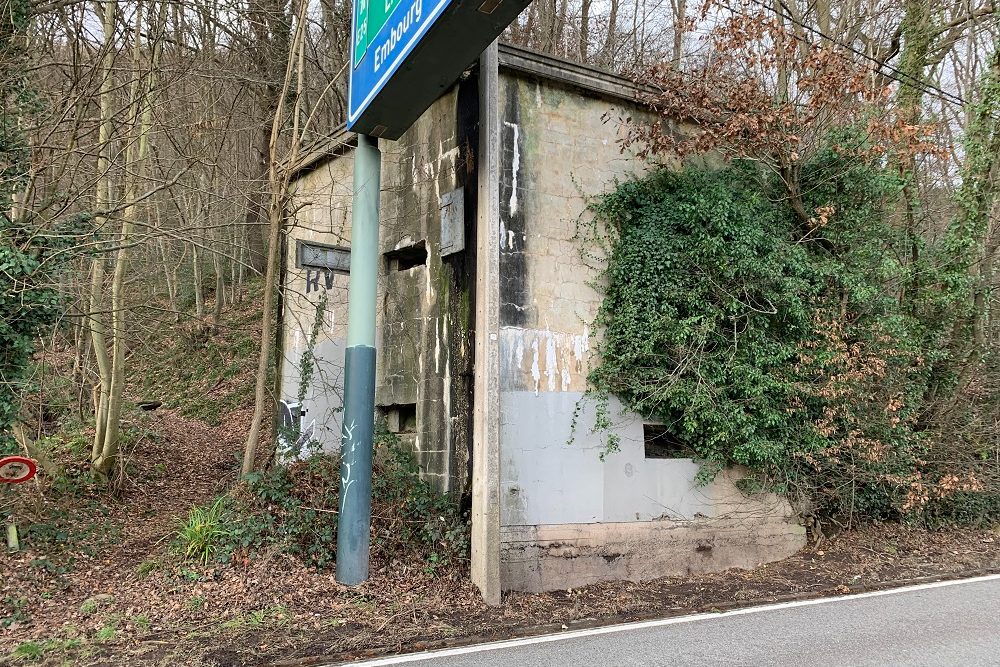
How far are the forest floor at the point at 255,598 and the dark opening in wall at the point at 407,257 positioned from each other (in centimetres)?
420

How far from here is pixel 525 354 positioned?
28.6ft

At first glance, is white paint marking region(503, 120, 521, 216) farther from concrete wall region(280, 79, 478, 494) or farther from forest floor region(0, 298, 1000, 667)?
forest floor region(0, 298, 1000, 667)

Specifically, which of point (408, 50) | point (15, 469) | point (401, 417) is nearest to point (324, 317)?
point (401, 417)

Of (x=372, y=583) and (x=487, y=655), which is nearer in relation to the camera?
(x=487, y=655)

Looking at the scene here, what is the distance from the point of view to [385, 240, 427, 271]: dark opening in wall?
32.6ft

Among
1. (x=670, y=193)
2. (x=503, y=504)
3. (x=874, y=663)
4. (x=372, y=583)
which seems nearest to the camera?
(x=874, y=663)

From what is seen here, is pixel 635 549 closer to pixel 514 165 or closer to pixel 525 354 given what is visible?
pixel 525 354

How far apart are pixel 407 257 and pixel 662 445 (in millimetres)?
4450

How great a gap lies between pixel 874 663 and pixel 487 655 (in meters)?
3.01

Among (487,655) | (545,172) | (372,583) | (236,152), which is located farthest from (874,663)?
(236,152)

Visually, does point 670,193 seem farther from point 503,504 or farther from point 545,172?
point 503,504

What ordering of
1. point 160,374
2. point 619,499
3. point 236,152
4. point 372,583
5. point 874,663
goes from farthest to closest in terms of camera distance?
point 160,374
point 236,152
point 619,499
point 372,583
point 874,663

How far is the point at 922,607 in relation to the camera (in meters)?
7.50

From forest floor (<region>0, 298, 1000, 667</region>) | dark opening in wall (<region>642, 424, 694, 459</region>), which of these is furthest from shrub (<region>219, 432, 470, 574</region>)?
dark opening in wall (<region>642, 424, 694, 459</region>)
